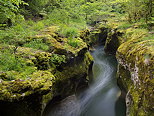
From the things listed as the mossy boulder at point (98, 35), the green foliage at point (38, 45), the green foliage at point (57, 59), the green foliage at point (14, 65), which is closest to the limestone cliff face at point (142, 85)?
the green foliage at point (57, 59)

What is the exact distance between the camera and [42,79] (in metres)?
4.87

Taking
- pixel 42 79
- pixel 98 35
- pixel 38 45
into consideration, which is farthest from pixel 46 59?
pixel 98 35

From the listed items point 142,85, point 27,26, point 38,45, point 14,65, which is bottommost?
point 142,85

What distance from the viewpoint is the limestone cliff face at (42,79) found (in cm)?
426

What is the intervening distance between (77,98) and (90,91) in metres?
1.43

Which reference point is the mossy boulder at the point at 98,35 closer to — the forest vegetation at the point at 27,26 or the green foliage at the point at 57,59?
the forest vegetation at the point at 27,26

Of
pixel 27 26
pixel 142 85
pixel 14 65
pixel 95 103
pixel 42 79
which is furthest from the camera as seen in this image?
pixel 27 26

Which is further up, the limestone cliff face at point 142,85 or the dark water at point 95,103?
the limestone cliff face at point 142,85

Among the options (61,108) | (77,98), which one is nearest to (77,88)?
(77,98)

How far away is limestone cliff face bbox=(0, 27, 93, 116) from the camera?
168 inches

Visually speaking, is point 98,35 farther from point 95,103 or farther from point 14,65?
point 14,65

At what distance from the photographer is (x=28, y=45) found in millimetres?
7754

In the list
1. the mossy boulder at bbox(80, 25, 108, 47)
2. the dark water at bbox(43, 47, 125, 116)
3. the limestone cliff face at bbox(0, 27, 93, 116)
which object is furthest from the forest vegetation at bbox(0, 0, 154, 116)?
the mossy boulder at bbox(80, 25, 108, 47)

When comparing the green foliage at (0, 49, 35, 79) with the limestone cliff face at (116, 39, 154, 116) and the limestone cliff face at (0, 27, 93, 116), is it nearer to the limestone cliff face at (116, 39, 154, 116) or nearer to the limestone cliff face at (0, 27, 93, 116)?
the limestone cliff face at (0, 27, 93, 116)
